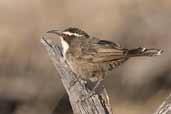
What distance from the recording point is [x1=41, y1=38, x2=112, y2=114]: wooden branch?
24.4 ft

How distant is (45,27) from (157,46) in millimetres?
1330

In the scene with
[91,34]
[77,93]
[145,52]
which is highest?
[145,52]

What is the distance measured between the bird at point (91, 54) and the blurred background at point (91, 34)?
267 cm

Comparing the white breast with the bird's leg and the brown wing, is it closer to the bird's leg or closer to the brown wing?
the brown wing

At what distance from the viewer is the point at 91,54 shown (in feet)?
28.7

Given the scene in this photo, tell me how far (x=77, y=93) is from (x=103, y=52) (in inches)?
38.0

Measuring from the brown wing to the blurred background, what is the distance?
2703 mm

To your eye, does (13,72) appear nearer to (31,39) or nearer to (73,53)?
(31,39)

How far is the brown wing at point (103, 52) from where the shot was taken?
28.1 feet

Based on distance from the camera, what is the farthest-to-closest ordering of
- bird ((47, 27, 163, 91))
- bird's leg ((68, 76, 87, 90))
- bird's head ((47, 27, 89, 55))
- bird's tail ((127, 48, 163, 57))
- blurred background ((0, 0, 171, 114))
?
blurred background ((0, 0, 171, 114)), bird's head ((47, 27, 89, 55)), bird ((47, 27, 163, 91)), bird's tail ((127, 48, 163, 57)), bird's leg ((68, 76, 87, 90))

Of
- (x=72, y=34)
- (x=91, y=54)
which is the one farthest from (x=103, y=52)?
(x=72, y=34)

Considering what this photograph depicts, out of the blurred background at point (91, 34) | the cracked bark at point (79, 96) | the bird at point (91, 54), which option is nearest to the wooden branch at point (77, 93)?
the cracked bark at point (79, 96)

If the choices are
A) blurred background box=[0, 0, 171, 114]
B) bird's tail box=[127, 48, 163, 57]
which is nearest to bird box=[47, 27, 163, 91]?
bird's tail box=[127, 48, 163, 57]

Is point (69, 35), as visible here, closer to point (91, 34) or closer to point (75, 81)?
point (75, 81)
